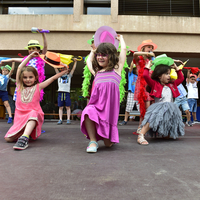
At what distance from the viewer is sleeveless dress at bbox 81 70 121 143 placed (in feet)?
7.68

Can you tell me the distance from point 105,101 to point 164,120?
1.03 m

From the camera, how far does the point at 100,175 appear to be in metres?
1.52

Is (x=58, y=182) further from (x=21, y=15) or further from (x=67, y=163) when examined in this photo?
(x=21, y=15)

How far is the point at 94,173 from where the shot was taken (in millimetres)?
1562

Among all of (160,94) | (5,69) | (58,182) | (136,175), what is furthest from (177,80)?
(5,69)

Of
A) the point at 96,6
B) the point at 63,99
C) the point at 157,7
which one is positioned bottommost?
the point at 63,99

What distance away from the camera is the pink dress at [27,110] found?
8.99 feet

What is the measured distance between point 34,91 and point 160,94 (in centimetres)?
190

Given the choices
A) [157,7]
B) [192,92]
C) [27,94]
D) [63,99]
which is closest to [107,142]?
[27,94]

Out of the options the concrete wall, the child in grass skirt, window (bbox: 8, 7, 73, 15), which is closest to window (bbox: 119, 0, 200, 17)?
the concrete wall

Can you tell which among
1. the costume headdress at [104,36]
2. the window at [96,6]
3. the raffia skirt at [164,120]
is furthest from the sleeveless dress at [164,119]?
the window at [96,6]

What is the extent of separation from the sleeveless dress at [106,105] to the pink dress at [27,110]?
0.83m

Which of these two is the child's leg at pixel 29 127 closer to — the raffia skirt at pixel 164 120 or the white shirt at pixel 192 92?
the raffia skirt at pixel 164 120

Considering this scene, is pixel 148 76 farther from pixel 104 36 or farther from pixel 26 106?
pixel 26 106
